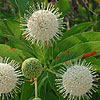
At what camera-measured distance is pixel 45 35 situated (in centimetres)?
240

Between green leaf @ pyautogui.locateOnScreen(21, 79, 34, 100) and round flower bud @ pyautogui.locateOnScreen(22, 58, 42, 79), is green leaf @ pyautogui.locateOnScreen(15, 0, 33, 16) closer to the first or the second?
round flower bud @ pyautogui.locateOnScreen(22, 58, 42, 79)

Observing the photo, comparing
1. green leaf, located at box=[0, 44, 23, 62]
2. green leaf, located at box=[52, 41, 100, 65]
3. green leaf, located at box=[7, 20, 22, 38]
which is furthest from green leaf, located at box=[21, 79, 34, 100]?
green leaf, located at box=[7, 20, 22, 38]

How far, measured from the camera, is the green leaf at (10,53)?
268 cm

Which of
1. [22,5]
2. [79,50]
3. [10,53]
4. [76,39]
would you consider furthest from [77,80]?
[22,5]

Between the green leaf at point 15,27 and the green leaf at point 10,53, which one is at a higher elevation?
the green leaf at point 15,27

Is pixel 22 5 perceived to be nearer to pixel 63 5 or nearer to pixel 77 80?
pixel 63 5

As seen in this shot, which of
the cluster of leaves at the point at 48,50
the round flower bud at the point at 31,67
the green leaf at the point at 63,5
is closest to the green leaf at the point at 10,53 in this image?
the cluster of leaves at the point at 48,50

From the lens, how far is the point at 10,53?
2703 mm

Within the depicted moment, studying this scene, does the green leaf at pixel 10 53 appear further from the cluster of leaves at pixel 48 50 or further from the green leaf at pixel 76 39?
the green leaf at pixel 76 39

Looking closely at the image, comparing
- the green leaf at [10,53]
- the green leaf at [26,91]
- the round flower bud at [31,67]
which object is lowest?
the green leaf at [26,91]

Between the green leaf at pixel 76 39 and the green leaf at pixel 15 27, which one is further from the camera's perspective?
the green leaf at pixel 15 27

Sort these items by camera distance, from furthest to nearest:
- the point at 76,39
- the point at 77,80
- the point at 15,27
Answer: the point at 15,27
the point at 76,39
the point at 77,80

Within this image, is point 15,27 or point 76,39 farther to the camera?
point 15,27

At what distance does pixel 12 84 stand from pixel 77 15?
2.37 metres
